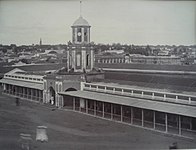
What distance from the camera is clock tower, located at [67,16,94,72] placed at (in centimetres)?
458

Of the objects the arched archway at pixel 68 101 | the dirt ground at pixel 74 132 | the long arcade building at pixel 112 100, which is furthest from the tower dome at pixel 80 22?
the dirt ground at pixel 74 132

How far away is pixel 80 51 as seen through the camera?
468cm

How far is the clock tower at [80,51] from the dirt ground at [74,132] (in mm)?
566

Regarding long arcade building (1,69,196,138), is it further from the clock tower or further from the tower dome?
the tower dome

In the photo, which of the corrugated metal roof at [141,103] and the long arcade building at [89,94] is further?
the long arcade building at [89,94]

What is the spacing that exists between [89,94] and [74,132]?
0.48 m

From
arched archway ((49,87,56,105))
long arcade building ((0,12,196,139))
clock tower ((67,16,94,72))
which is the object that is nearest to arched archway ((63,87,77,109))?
long arcade building ((0,12,196,139))

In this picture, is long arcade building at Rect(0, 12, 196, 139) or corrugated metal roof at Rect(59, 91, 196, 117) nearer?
corrugated metal roof at Rect(59, 91, 196, 117)

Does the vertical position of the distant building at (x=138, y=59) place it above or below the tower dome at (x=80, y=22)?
below

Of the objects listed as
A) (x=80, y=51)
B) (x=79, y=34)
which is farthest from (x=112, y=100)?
(x=79, y=34)

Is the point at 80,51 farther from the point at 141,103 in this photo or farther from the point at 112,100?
the point at 141,103

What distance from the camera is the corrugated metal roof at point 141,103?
431 cm

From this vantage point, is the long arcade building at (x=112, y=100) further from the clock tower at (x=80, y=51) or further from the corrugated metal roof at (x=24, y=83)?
the clock tower at (x=80, y=51)

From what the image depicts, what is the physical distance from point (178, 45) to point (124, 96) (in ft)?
2.87
